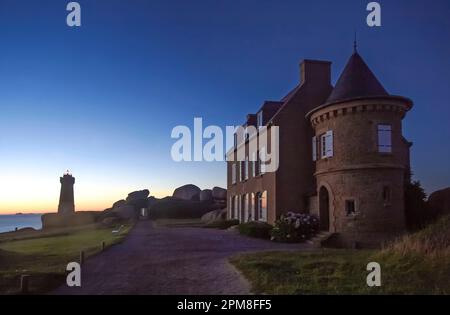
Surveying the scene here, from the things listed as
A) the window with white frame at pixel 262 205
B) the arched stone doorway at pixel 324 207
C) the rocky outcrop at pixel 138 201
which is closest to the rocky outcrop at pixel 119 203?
the rocky outcrop at pixel 138 201

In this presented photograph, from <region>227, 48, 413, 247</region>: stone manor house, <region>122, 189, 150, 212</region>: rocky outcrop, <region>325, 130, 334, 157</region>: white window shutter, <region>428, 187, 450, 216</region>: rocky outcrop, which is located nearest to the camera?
<region>227, 48, 413, 247</region>: stone manor house

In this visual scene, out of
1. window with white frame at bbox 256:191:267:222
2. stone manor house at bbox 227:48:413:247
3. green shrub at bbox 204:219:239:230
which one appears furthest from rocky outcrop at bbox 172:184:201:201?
stone manor house at bbox 227:48:413:247

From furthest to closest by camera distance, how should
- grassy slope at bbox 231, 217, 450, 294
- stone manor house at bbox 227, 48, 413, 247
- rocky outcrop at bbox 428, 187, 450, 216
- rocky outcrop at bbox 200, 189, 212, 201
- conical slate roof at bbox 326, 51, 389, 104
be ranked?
rocky outcrop at bbox 200, 189, 212, 201
rocky outcrop at bbox 428, 187, 450, 216
conical slate roof at bbox 326, 51, 389, 104
stone manor house at bbox 227, 48, 413, 247
grassy slope at bbox 231, 217, 450, 294

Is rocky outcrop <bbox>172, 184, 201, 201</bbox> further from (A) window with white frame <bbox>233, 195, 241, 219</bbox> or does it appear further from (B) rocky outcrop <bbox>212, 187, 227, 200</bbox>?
(A) window with white frame <bbox>233, 195, 241, 219</bbox>

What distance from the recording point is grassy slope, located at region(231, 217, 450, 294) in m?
9.29

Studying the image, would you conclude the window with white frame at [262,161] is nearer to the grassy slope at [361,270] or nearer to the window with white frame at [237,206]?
the window with white frame at [237,206]

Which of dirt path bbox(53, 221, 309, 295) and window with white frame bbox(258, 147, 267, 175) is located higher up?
window with white frame bbox(258, 147, 267, 175)

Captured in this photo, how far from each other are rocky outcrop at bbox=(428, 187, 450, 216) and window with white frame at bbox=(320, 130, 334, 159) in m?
6.15

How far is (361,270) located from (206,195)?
A: 45.3 meters

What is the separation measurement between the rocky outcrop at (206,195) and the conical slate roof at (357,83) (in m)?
35.6

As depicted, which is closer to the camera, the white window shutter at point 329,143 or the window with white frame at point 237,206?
the white window shutter at point 329,143

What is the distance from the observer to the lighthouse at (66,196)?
50281 millimetres

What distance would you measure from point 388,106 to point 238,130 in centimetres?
2100
